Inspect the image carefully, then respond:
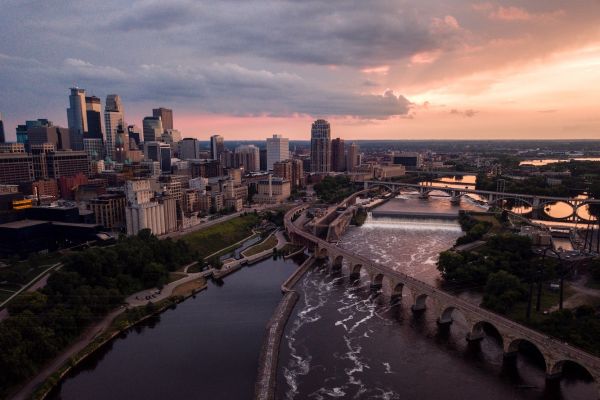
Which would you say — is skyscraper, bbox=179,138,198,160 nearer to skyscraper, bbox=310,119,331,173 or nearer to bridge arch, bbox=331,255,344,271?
skyscraper, bbox=310,119,331,173

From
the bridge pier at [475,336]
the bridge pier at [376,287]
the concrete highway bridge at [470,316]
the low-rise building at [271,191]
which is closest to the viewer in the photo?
the concrete highway bridge at [470,316]

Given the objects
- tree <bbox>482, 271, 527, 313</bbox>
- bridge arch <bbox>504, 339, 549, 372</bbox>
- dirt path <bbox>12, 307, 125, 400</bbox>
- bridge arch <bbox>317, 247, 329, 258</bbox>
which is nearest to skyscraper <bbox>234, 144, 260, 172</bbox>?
bridge arch <bbox>317, 247, 329, 258</bbox>

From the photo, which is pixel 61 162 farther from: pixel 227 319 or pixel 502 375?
pixel 502 375

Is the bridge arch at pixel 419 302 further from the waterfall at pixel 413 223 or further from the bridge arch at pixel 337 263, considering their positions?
the waterfall at pixel 413 223

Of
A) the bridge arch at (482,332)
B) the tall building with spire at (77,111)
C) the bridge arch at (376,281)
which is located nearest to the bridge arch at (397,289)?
the bridge arch at (376,281)

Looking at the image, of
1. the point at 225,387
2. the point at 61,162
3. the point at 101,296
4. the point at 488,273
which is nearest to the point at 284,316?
the point at 225,387

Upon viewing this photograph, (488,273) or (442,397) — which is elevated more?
(488,273)
